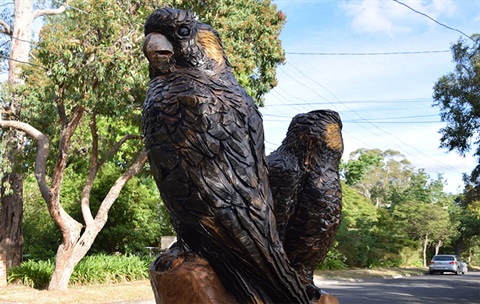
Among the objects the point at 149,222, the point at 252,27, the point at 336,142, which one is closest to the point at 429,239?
the point at 149,222

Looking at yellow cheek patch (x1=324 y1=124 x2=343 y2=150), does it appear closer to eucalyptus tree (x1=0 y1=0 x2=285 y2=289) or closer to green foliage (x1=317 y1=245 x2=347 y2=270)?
eucalyptus tree (x1=0 y1=0 x2=285 y2=289)

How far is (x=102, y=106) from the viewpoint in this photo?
8.84 metres

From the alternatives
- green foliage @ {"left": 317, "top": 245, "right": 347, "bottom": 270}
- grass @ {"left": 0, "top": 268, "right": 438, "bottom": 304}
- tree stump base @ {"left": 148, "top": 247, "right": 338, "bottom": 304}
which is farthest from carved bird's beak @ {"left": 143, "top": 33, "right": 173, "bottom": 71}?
green foliage @ {"left": 317, "top": 245, "right": 347, "bottom": 270}

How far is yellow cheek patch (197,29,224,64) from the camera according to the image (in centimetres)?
209

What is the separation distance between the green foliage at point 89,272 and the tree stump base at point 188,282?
31.2 ft

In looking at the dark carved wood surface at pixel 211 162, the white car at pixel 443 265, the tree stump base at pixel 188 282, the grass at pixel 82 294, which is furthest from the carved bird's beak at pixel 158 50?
the white car at pixel 443 265

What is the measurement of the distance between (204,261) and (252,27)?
8.61 meters

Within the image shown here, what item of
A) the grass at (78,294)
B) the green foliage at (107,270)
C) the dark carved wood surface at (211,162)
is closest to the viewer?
the dark carved wood surface at (211,162)

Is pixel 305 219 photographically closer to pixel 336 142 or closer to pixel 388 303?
pixel 336 142

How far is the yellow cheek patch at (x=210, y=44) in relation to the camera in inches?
82.2

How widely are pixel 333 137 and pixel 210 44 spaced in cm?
92

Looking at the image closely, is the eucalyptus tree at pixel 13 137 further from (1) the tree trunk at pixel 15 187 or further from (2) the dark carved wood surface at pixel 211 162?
(2) the dark carved wood surface at pixel 211 162

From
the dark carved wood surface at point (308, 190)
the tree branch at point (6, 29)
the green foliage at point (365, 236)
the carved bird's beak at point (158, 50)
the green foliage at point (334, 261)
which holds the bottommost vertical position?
the green foliage at point (334, 261)

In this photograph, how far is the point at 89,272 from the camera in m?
10.8
